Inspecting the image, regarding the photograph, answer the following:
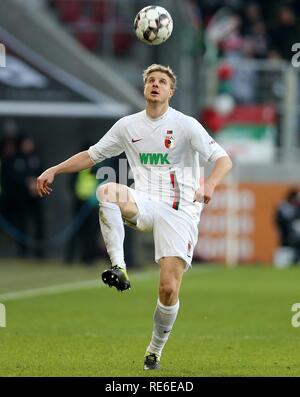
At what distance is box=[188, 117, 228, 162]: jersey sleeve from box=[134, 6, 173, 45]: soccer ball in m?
1.17

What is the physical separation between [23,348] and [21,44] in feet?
38.3

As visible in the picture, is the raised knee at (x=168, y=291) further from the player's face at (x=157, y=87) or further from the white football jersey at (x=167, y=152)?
the player's face at (x=157, y=87)

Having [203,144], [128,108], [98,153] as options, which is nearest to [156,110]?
[203,144]

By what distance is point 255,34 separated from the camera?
2705 cm

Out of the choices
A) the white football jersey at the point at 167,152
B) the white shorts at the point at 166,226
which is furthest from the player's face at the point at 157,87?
the white shorts at the point at 166,226

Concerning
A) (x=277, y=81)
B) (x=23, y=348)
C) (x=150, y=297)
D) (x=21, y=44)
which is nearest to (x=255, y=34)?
(x=277, y=81)

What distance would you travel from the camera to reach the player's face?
9.80 m

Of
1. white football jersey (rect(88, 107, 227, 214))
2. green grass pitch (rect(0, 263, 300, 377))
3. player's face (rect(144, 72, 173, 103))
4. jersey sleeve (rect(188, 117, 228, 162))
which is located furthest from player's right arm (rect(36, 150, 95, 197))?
green grass pitch (rect(0, 263, 300, 377))

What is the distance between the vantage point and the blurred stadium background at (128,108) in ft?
74.5

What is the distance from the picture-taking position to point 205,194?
30.4 ft

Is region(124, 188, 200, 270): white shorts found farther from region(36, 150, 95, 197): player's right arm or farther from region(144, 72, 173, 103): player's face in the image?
region(144, 72, 173, 103): player's face

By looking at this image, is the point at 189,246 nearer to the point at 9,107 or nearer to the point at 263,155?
the point at 9,107

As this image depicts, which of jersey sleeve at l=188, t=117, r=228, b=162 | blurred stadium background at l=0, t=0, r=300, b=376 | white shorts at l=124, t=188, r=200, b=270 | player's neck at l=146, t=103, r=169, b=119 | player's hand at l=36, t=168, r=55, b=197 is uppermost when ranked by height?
blurred stadium background at l=0, t=0, r=300, b=376

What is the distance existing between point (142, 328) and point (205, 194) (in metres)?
4.74
